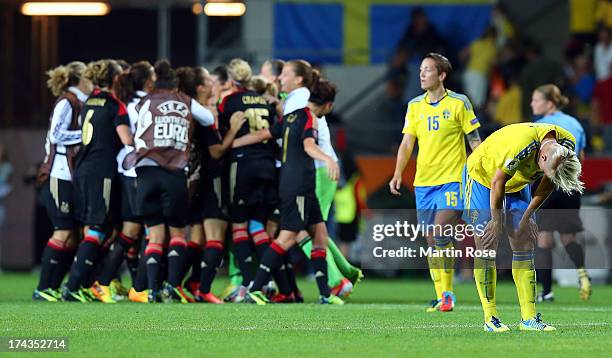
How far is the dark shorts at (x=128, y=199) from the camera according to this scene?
13.9m

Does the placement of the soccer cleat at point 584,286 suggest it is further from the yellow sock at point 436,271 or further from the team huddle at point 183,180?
the yellow sock at point 436,271

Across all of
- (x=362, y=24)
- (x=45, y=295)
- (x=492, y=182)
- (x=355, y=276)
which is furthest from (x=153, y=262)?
(x=362, y=24)

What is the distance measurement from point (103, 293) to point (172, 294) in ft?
2.77

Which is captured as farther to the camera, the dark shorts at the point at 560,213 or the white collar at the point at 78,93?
the dark shorts at the point at 560,213

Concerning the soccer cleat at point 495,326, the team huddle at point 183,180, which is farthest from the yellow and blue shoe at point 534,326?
the team huddle at point 183,180

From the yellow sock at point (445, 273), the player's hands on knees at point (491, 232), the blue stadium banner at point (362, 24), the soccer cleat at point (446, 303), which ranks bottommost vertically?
the soccer cleat at point (446, 303)

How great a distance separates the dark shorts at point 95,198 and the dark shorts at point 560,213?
4.61 metres

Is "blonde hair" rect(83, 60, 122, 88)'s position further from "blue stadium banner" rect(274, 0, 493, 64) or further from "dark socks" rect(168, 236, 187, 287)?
"blue stadium banner" rect(274, 0, 493, 64)

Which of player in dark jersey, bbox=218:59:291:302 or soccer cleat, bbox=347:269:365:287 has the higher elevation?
player in dark jersey, bbox=218:59:291:302

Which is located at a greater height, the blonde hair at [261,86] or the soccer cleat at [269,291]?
the blonde hair at [261,86]

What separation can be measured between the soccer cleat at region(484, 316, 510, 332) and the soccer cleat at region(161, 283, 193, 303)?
176 inches

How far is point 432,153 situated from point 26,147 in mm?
12463

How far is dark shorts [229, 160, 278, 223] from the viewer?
14.1 metres

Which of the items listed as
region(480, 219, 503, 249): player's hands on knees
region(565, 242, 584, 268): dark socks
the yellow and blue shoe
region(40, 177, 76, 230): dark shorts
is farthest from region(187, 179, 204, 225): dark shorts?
region(480, 219, 503, 249): player's hands on knees
